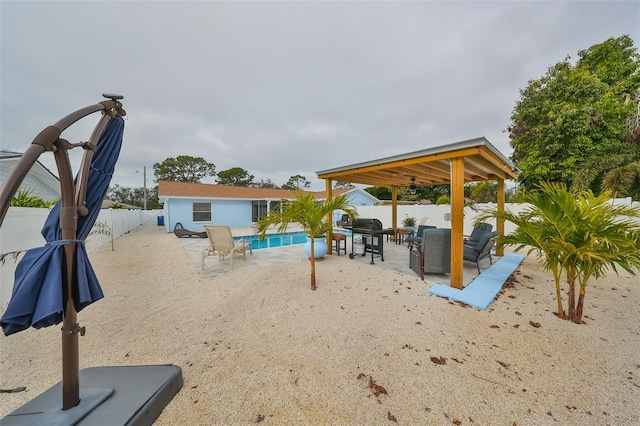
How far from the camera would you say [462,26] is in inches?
255

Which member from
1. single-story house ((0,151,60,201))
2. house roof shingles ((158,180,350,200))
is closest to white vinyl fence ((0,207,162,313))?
single-story house ((0,151,60,201))

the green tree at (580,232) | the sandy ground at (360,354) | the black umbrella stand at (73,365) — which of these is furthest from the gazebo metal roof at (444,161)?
the black umbrella stand at (73,365)

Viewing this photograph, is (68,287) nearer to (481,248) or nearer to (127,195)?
(481,248)

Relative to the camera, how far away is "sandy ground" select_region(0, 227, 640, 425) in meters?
1.80

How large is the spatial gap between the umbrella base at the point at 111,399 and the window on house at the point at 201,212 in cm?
1464

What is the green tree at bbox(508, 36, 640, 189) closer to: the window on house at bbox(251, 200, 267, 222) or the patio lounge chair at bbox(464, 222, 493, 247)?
the patio lounge chair at bbox(464, 222, 493, 247)

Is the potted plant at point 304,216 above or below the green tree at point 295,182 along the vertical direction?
below

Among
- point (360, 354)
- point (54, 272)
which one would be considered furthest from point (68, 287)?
point (360, 354)

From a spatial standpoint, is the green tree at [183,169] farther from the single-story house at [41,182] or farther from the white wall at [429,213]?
the white wall at [429,213]

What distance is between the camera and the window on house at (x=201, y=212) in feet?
49.8

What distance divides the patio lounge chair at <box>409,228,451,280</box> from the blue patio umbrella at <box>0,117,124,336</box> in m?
5.17

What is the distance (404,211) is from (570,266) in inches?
476

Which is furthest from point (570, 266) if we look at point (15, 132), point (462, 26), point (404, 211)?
point (15, 132)

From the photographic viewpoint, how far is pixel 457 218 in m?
4.39
